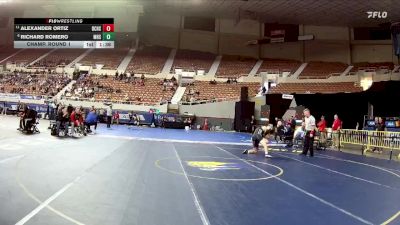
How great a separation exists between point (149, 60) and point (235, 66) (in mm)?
10522

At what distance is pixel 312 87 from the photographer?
34062 millimetres

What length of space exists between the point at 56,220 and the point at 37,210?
0.52 m

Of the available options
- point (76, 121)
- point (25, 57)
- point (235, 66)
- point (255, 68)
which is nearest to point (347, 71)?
point (255, 68)

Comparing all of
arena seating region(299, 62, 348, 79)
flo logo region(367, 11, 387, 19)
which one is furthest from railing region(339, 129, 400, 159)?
flo logo region(367, 11, 387, 19)

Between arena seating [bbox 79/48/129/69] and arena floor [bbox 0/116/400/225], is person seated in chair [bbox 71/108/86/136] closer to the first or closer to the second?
arena floor [bbox 0/116/400/225]

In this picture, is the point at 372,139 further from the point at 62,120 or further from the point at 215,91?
the point at 215,91

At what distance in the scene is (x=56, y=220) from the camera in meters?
4.31

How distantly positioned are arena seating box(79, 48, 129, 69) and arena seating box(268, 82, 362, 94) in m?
19.8

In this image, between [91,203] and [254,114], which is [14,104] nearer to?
[254,114]

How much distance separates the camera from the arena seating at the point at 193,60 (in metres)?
42.7

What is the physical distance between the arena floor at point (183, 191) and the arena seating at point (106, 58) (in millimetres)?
34213

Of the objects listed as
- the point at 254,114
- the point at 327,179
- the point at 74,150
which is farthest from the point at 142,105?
the point at 327,179

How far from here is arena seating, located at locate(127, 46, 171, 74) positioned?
41.9 m
